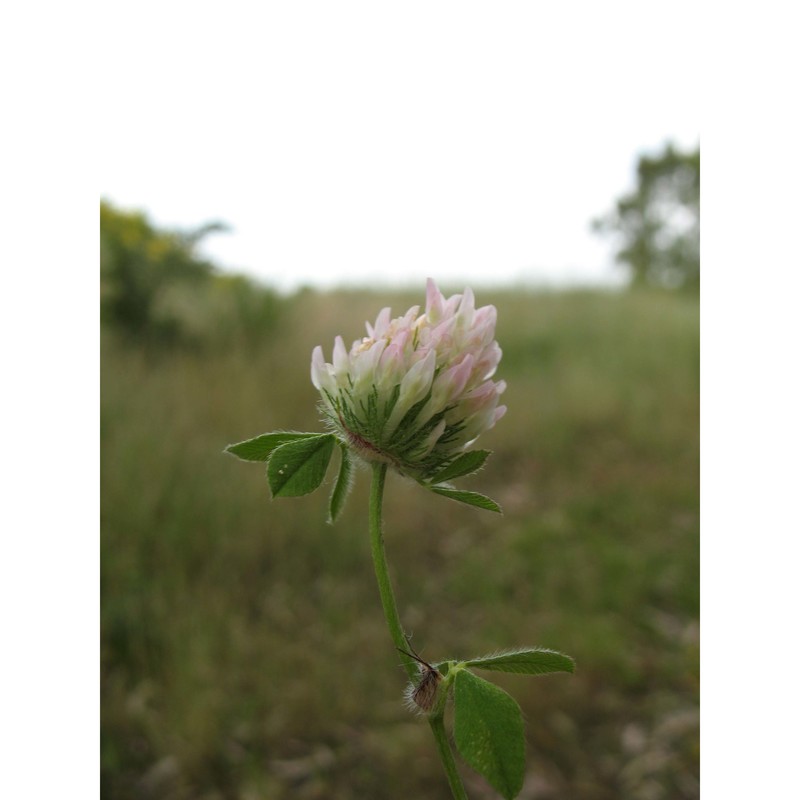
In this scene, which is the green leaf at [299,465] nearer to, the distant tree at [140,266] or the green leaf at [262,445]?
the green leaf at [262,445]

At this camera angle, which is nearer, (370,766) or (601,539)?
(370,766)

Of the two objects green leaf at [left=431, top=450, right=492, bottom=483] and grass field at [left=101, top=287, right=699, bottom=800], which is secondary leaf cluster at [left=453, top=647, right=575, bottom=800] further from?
grass field at [left=101, top=287, right=699, bottom=800]

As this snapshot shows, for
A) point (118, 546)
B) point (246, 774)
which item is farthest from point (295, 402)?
point (246, 774)

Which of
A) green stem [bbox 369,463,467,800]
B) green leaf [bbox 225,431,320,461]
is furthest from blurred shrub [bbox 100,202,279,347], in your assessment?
green stem [bbox 369,463,467,800]

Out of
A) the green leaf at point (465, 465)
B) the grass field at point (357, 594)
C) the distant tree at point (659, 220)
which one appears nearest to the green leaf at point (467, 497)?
the green leaf at point (465, 465)

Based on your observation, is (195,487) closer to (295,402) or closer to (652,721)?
(295,402)

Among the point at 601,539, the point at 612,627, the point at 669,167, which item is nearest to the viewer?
the point at 612,627

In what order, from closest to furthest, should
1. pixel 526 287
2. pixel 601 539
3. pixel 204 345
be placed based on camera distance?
pixel 601 539 < pixel 204 345 < pixel 526 287
